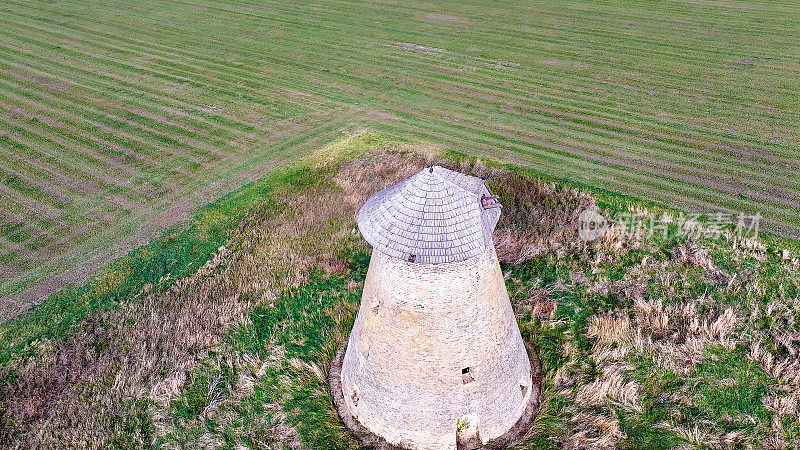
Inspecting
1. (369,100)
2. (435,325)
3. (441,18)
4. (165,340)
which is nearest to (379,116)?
(369,100)

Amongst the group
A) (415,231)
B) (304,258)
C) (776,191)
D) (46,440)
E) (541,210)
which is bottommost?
(46,440)

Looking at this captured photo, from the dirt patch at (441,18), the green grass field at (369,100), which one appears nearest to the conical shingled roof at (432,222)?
the green grass field at (369,100)

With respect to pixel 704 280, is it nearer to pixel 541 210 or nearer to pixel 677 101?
pixel 541 210

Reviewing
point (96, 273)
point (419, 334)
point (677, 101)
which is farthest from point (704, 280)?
point (96, 273)

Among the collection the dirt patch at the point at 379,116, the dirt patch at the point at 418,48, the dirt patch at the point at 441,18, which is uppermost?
the dirt patch at the point at 441,18

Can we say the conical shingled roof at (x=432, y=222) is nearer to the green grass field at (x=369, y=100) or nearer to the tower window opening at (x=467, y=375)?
the tower window opening at (x=467, y=375)
